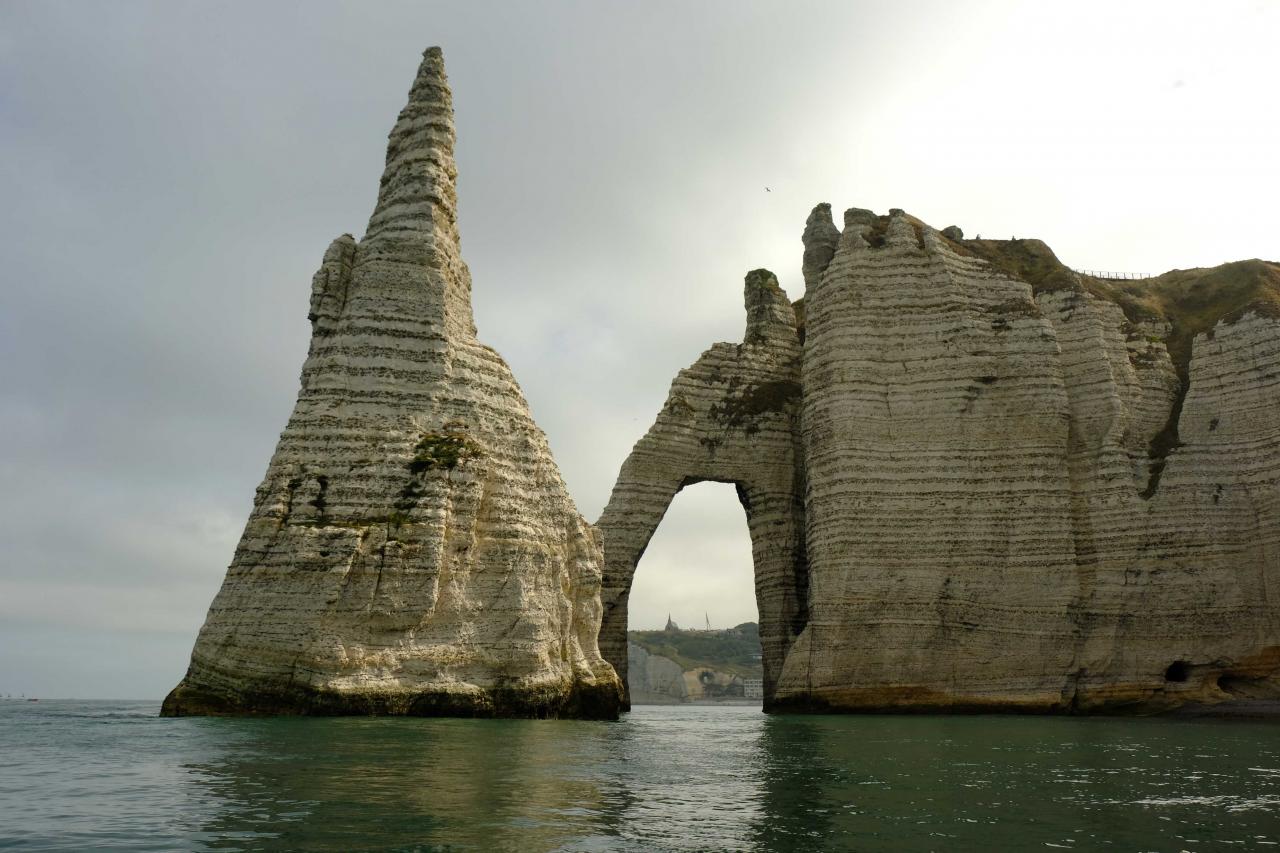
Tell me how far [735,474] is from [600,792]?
33707mm

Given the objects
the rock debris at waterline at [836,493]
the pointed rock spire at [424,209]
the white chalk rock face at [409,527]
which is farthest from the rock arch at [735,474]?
the pointed rock spire at [424,209]

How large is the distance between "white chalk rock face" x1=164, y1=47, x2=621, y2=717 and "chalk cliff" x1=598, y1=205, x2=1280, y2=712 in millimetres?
11277

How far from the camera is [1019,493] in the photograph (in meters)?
38.3

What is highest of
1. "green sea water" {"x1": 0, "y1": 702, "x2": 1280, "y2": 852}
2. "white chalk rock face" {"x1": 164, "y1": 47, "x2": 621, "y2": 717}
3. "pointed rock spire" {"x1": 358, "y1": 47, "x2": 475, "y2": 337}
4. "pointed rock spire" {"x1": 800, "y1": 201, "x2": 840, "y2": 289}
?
"pointed rock spire" {"x1": 800, "y1": 201, "x2": 840, "y2": 289}

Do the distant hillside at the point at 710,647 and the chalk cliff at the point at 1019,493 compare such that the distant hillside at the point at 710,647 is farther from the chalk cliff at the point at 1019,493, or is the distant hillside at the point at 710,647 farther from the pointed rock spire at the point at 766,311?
the chalk cliff at the point at 1019,493

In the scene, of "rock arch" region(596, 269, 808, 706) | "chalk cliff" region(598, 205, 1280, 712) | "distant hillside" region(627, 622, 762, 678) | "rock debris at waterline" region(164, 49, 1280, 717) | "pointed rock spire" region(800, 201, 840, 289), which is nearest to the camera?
"rock debris at waterline" region(164, 49, 1280, 717)

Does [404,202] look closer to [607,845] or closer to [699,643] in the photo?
[607,845]

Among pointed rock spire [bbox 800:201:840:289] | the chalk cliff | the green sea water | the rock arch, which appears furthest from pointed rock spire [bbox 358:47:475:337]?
pointed rock spire [bbox 800:201:840:289]

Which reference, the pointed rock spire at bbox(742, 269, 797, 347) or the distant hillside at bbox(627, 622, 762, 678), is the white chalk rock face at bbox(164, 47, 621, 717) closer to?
the pointed rock spire at bbox(742, 269, 797, 347)

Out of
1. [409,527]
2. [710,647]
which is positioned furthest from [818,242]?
[710,647]

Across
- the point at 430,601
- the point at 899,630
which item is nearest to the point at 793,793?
the point at 430,601

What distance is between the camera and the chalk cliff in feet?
120

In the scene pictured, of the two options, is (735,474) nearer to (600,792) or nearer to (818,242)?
(818,242)

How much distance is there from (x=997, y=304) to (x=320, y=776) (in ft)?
114
